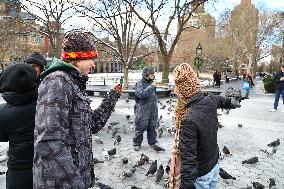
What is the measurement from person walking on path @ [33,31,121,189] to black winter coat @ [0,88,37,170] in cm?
53

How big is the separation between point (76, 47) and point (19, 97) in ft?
2.31

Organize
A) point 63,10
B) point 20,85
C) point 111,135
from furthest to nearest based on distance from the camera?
point 63,10 < point 111,135 < point 20,85

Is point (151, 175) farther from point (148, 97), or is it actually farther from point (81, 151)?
point (81, 151)

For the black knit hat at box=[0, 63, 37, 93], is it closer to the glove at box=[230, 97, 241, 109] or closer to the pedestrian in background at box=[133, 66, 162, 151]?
the glove at box=[230, 97, 241, 109]

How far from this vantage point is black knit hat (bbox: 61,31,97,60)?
7.52ft

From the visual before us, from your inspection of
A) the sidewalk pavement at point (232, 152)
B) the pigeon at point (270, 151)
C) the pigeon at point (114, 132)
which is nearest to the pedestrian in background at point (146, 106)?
the sidewalk pavement at point (232, 152)

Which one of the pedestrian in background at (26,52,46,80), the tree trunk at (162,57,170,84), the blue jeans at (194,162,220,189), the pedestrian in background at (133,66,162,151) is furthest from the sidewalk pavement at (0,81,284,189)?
the tree trunk at (162,57,170,84)

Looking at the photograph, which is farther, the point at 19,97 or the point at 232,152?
the point at 232,152

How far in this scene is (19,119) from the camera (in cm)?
264

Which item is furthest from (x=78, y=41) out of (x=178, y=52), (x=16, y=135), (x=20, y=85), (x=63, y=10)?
(x=178, y=52)

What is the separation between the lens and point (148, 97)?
771 cm

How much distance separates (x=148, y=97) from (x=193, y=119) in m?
4.90

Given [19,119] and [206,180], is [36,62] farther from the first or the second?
[206,180]

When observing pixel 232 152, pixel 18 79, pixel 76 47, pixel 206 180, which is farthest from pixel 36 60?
pixel 232 152
